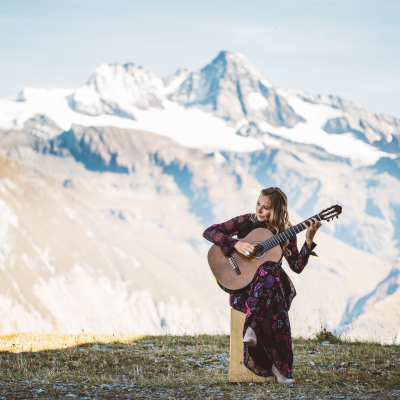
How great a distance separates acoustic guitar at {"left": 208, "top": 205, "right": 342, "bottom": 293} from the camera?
511 cm

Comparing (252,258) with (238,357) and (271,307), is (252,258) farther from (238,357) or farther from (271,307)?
(238,357)

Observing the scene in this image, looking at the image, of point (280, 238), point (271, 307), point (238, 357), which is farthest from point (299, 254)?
Result: point (238, 357)

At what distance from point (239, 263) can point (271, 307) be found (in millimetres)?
609

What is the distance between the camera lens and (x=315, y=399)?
4105 millimetres

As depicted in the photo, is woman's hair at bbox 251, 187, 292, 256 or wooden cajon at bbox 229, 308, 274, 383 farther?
woman's hair at bbox 251, 187, 292, 256

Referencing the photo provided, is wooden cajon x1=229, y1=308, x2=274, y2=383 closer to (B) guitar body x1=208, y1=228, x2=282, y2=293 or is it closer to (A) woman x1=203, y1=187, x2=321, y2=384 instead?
(A) woman x1=203, y1=187, x2=321, y2=384

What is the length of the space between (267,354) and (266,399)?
0.77 m

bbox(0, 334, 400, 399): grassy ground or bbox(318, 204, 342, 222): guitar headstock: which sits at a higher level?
bbox(318, 204, 342, 222): guitar headstock

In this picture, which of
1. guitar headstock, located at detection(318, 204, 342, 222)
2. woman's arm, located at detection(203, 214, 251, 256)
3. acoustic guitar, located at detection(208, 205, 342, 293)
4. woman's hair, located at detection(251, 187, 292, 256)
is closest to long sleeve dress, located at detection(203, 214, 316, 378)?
acoustic guitar, located at detection(208, 205, 342, 293)

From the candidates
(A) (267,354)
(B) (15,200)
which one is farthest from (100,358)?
(B) (15,200)

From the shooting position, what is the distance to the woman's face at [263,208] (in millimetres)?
5273

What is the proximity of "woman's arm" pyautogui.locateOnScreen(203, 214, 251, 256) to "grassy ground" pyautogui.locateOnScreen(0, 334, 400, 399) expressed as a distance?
137 cm

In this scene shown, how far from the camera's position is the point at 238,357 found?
16.6 feet

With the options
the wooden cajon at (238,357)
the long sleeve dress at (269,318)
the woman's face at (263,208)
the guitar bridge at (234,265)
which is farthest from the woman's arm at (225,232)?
the wooden cajon at (238,357)
